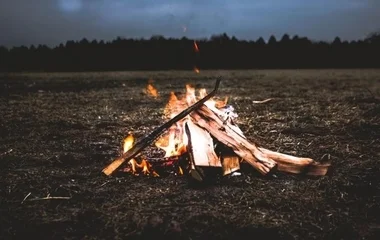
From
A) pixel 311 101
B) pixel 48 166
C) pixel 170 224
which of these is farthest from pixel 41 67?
pixel 170 224

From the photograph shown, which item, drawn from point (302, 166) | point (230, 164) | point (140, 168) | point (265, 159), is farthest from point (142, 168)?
point (302, 166)

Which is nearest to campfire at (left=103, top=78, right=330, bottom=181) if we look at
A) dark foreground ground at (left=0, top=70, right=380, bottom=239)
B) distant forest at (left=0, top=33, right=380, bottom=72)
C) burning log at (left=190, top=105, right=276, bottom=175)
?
burning log at (left=190, top=105, right=276, bottom=175)

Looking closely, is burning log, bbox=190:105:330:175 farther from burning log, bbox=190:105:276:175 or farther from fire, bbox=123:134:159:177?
fire, bbox=123:134:159:177

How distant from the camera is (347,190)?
354 centimetres

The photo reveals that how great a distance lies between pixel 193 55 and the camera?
31891mm

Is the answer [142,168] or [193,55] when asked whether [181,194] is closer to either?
[142,168]

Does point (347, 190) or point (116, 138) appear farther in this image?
point (116, 138)

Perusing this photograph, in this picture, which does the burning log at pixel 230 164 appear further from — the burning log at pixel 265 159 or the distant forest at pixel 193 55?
the distant forest at pixel 193 55

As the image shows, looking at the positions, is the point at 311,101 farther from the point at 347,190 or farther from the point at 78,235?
the point at 78,235

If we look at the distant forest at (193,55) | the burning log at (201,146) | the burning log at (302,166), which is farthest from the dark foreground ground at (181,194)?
the distant forest at (193,55)

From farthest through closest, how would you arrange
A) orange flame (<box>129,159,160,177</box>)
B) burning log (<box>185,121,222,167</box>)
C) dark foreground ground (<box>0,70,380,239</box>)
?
orange flame (<box>129,159,160,177</box>) < burning log (<box>185,121,222,167</box>) < dark foreground ground (<box>0,70,380,239</box>)

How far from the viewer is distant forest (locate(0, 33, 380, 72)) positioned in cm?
3097

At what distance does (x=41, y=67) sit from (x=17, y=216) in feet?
98.4

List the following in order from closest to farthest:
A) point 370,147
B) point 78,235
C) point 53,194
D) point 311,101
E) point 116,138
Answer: point 78,235
point 53,194
point 370,147
point 116,138
point 311,101
